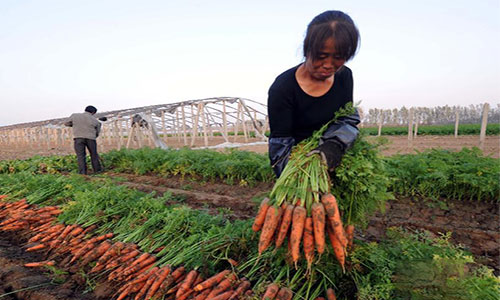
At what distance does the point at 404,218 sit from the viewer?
399cm

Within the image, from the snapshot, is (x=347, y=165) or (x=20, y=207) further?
(x=20, y=207)

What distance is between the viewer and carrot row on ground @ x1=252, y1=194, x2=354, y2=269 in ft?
5.15

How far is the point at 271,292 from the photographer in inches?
71.1

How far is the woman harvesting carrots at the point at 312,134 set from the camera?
1.52m

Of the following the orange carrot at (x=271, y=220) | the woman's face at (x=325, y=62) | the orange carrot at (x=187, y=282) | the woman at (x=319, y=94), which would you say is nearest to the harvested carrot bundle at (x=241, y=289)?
the orange carrot at (x=187, y=282)

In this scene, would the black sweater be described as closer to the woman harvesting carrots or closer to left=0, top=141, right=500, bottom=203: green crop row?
the woman harvesting carrots

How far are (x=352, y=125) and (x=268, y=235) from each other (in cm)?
96

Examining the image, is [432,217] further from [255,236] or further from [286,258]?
[286,258]

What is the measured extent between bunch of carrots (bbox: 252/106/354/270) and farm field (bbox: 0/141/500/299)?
0.25m

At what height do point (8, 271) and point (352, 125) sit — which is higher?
point (352, 125)

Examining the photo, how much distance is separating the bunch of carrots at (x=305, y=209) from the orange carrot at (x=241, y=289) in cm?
52

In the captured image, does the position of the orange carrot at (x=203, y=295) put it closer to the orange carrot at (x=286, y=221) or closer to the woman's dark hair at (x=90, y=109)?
the orange carrot at (x=286, y=221)

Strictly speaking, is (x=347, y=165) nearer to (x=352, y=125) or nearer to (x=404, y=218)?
(x=352, y=125)

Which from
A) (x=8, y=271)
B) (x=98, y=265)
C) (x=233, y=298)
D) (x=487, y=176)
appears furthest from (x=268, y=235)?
(x=487, y=176)
